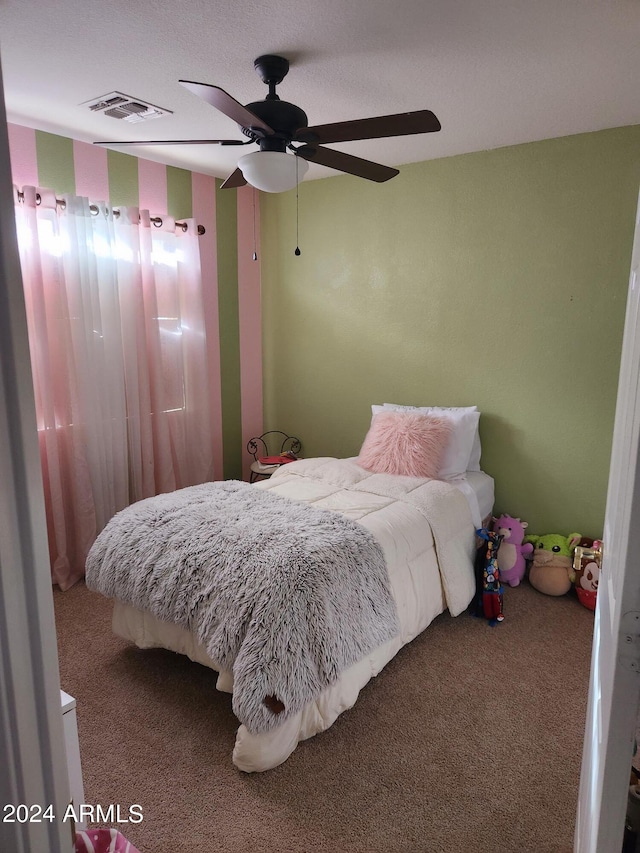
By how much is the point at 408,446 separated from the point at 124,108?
232 centimetres

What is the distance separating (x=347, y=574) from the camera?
7.38 ft

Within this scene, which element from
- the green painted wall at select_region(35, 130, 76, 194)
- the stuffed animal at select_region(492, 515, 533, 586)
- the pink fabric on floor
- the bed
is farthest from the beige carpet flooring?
the green painted wall at select_region(35, 130, 76, 194)

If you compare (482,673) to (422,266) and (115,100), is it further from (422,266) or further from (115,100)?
(115,100)

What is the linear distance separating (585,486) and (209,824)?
2.61 meters

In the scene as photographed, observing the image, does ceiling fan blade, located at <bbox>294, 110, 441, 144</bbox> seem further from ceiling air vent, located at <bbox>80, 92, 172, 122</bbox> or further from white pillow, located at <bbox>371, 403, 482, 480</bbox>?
white pillow, located at <bbox>371, 403, 482, 480</bbox>

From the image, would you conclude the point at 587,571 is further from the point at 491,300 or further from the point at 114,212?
the point at 114,212

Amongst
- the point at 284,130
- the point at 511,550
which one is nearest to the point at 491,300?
the point at 511,550

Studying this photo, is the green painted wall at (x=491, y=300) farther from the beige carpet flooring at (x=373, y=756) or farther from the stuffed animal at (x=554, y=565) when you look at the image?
the beige carpet flooring at (x=373, y=756)

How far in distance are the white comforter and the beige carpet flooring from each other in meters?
0.11

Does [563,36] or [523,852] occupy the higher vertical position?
[563,36]

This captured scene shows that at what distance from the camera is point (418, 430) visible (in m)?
3.39

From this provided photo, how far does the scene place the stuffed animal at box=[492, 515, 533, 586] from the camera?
331 cm

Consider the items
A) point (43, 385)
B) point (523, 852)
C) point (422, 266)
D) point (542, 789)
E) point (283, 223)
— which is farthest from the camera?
point (283, 223)

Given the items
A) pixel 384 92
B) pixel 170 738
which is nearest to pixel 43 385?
pixel 170 738
